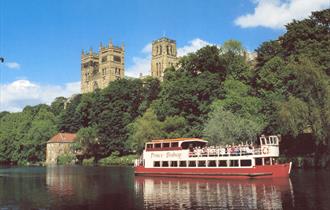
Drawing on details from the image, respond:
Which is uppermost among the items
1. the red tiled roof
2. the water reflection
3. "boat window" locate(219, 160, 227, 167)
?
the red tiled roof

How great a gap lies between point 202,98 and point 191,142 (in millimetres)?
27914

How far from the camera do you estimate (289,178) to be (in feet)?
159

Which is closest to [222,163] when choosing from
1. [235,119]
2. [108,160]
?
[235,119]

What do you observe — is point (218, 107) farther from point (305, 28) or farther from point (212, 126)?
point (305, 28)

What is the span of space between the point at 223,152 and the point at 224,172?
8.21 feet

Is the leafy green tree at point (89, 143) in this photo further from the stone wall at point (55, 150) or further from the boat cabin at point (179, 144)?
the boat cabin at point (179, 144)

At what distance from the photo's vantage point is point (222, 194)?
3728cm

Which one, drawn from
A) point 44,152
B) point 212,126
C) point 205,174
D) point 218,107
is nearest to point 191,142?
point 205,174

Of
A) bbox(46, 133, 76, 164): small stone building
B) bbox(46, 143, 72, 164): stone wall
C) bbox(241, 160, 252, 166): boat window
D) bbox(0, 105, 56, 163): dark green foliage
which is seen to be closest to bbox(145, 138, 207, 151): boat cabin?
bbox(241, 160, 252, 166): boat window

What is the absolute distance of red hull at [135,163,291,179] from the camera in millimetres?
48969

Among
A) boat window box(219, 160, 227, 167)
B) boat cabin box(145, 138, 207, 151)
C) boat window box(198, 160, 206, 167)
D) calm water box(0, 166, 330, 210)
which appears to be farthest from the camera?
boat cabin box(145, 138, 207, 151)

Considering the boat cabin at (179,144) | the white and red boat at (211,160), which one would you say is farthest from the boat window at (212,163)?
the boat cabin at (179,144)

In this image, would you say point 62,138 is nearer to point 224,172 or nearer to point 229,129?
point 229,129

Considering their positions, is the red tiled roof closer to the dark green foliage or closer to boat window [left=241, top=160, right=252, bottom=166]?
the dark green foliage
